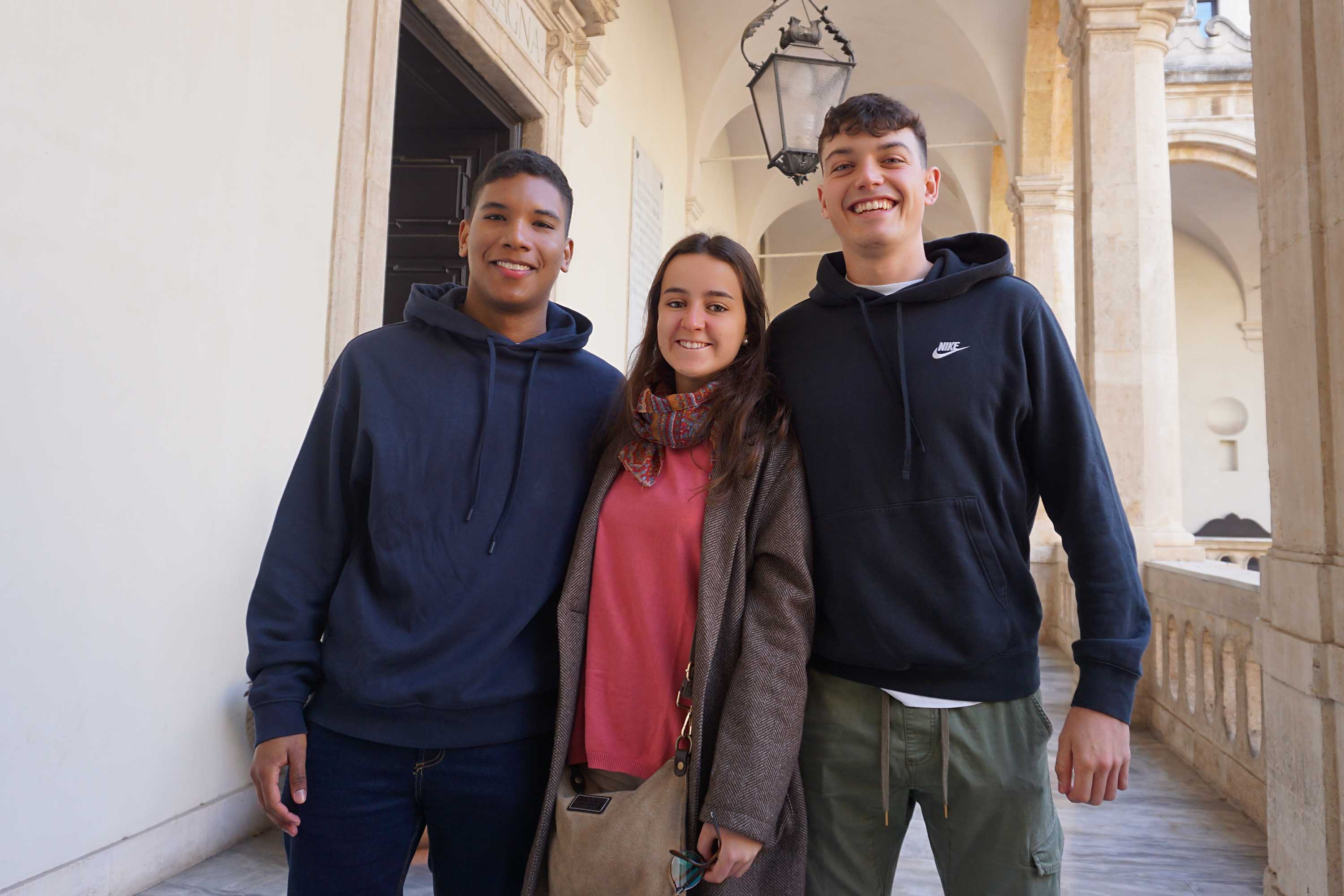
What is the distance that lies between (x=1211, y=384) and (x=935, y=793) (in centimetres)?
1969

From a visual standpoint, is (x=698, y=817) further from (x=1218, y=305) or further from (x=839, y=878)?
(x=1218, y=305)

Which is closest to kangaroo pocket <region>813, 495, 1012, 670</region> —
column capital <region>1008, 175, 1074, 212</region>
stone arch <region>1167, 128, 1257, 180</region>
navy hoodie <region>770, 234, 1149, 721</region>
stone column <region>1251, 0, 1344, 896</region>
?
navy hoodie <region>770, 234, 1149, 721</region>

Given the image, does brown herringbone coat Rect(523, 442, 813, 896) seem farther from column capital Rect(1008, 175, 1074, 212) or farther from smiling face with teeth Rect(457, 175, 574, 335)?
column capital Rect(1008, 175, 1074, 212)

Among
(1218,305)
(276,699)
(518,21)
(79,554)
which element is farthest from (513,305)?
(1218,305)

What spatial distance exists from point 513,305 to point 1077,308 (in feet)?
17.3

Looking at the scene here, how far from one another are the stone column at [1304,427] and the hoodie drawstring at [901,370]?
1.57 meters

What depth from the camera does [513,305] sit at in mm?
1685

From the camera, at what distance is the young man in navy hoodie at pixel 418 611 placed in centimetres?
142

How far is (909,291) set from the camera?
152 centimetres

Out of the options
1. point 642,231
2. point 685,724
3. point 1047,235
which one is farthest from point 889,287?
point 1047,235

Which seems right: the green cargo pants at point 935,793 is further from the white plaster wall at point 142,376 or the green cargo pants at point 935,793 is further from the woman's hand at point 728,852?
the white plaster wall at point 142,376

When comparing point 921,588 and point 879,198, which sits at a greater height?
point 879,198

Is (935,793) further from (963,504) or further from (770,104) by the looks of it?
(770,104)

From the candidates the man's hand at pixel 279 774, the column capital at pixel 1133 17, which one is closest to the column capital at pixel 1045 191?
the column capital at pixel 1133 17
